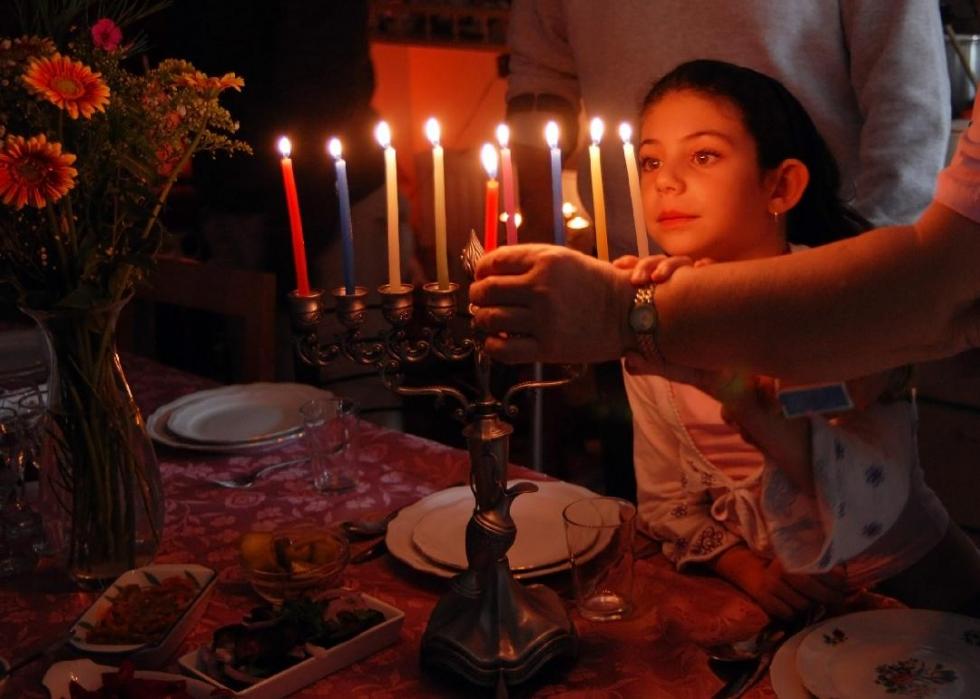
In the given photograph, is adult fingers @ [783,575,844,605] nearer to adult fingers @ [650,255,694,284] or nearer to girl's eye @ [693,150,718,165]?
adult fingers @ [650,255,694,284]

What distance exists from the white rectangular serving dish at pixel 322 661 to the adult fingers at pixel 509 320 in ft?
1.11

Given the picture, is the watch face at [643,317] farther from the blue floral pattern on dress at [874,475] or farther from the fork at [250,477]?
the fork at [250,477]

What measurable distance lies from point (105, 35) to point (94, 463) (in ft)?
1.55

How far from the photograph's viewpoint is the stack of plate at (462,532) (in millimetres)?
1150

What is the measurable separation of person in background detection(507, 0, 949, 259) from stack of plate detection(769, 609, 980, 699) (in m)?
1.11

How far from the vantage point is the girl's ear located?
4.43 feet

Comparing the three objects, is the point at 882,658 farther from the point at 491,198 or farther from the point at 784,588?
the point at 491,198

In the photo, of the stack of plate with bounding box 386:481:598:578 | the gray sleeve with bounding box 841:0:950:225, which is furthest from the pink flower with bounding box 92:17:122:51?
the gray sleeve with bounding box 841:0:950:225

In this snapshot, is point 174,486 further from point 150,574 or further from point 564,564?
point 564,564

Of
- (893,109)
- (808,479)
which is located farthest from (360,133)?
(808,479)

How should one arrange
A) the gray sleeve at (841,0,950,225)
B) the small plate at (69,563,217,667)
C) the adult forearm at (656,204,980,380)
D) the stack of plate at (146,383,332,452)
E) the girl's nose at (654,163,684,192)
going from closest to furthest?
the adult forearm at (656,204,980,380) → the small plate at (69,563,217,667) → the girl's nose at (654,163,684,192) → the stack of plate at (146,383,332,452) → the gray sleeve at (841,0,950,225)

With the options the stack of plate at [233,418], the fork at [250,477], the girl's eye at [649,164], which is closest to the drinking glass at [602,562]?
the girl's eye at [649,164]

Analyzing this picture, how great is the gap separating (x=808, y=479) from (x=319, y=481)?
73cm

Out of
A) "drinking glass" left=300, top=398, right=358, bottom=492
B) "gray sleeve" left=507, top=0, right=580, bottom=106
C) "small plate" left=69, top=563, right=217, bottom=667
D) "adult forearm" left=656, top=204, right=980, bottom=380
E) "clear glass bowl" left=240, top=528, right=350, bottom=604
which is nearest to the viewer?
"adult forearm" left=656, top=204, right=980, bottom=380
